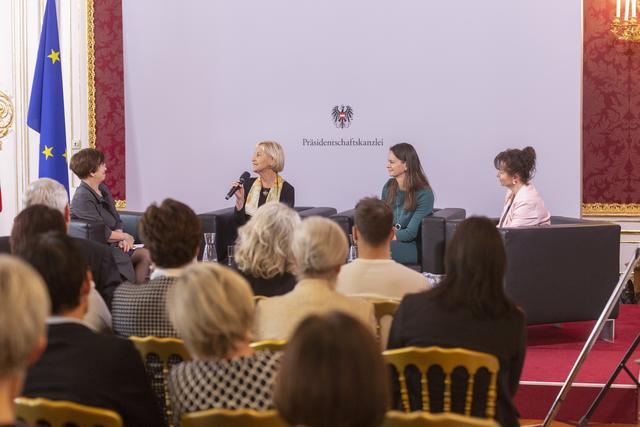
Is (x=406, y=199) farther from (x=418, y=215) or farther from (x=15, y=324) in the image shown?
(x=15, y=324)

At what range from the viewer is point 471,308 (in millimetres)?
2750

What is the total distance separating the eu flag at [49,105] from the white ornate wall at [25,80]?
393 millimetres

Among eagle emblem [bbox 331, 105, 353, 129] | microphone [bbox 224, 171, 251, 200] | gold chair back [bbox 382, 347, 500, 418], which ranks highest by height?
eagle emblem [bbox 331, 105, 353, 129]

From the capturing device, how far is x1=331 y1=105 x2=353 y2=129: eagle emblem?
24.4ft

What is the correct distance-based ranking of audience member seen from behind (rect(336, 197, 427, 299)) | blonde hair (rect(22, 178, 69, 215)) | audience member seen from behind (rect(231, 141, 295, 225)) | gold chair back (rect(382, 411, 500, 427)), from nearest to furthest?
Result: 1. gold chair back (rect(382, 411, 500, 427))
2. audience member seen from behind (rect(336, 197, 427, 299))
3. blonde hair (rect(22, 178, 69, 215))
4. audience member seen from behind (rect(231, 141, 295, 225))

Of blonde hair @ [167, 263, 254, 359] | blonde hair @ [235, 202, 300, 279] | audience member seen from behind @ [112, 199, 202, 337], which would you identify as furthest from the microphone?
blonde hair @ [167, 263, 254, 359]

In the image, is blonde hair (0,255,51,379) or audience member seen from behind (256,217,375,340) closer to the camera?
blonde hair (0,255,51,379)

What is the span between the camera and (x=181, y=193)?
782cm

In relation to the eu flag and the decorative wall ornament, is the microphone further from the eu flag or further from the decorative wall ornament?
the decorative wall ornament

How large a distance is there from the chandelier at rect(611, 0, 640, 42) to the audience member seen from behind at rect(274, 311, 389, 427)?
19.7ft

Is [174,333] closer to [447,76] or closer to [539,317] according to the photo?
[539,317]

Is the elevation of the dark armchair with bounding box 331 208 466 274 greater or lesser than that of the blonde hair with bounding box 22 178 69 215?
lesser

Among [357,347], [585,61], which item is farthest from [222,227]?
[357,347]

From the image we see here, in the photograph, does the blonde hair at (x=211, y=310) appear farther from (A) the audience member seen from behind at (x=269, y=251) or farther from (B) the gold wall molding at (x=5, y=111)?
(B) the gold wall molding at (x=5, y=111)
